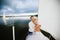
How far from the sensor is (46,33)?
5.44 feet

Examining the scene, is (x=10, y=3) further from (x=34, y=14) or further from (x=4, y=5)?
(x=34, y=14)

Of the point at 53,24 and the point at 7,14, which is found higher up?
the point at 7,14

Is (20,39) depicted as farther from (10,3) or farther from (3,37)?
(10,3)

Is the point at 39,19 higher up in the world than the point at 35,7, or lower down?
lower down

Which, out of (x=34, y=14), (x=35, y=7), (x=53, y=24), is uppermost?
(x=35, y=7)

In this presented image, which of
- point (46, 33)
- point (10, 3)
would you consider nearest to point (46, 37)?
point (46, 33)

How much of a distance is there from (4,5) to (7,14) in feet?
0.47

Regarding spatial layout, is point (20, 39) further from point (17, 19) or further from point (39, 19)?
point (39, 19)

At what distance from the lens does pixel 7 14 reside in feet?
5.34

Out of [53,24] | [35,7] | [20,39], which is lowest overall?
[20,39]

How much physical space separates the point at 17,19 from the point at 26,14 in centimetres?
16

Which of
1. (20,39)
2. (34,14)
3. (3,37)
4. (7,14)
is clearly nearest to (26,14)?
(34,14)

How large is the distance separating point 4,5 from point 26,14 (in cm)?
36

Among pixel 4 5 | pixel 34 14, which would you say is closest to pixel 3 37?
pixel 4 5
